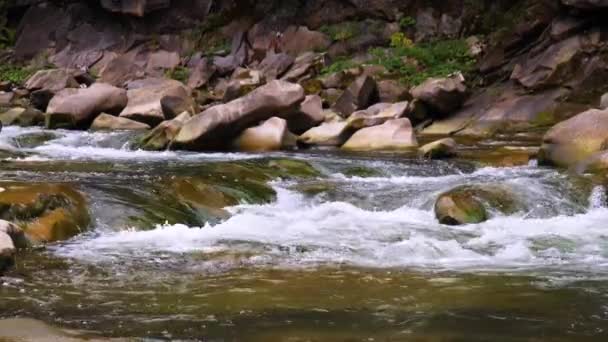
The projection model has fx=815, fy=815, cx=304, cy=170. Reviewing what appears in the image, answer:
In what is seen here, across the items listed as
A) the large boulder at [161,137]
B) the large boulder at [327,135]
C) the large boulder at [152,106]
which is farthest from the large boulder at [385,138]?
the large boulder at [152,106]

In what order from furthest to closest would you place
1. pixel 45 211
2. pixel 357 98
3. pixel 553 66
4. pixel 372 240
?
pixel 357 98, pixel 553 66, pixel 45 211, pixel 372 240

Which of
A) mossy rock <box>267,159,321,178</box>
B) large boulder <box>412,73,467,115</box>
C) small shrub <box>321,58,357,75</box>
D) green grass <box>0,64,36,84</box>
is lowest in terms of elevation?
mossy rock <box>267,159,321,178</box>

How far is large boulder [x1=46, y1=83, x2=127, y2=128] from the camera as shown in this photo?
16.9 meters

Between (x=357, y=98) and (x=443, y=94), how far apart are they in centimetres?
191

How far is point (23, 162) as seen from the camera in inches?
464

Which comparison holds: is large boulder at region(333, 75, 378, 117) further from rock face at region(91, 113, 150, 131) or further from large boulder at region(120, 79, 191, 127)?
rock face at region(91, 113, 150, 131)

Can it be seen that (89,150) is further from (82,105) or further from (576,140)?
(576,140)

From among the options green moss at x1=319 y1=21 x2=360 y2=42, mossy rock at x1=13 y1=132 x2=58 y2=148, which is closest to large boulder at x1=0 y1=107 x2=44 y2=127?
mossy rock at x1=13 y1=132 x2=58 y2=148

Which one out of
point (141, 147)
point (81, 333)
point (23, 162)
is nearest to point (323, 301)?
point (81, 333)

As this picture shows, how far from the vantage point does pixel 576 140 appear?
37.1 feet

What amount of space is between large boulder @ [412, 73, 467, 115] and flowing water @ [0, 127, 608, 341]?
446 centimetres

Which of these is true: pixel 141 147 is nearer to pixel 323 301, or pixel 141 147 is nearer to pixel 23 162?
pixel 23 162

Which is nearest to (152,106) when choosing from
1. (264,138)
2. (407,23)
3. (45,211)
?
(264,138)

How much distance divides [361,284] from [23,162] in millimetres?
7700
